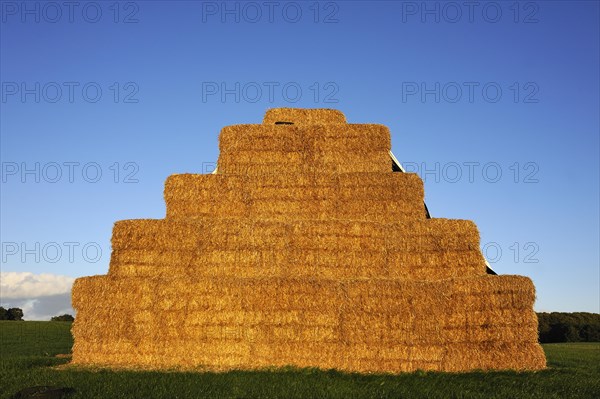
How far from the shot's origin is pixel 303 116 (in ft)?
69.4

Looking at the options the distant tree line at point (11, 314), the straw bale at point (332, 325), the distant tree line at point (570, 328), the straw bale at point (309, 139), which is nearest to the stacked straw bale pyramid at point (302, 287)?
the straw bale at point (332, 325)

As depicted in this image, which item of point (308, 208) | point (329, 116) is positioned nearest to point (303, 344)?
point (308, 208)

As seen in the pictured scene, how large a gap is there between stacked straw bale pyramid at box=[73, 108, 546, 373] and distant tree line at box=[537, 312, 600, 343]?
92.6 ft

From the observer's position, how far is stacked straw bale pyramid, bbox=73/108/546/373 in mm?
13609

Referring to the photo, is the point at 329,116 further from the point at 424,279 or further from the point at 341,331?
the point at 341,331

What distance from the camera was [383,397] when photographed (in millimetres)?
9656

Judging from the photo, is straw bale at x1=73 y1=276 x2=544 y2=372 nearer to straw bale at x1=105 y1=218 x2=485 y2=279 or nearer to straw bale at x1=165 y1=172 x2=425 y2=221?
straw bale at x1=105 y1=218 x2=485 y2=279

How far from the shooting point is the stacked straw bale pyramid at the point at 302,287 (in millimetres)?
13609

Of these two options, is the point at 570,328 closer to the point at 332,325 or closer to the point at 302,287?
the point at 332,325

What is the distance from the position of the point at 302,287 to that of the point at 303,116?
29.8 feet

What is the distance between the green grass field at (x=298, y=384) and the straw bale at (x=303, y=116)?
1102cm

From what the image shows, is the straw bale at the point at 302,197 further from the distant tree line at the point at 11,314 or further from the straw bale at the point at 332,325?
the distant tree line at the point at 11,314

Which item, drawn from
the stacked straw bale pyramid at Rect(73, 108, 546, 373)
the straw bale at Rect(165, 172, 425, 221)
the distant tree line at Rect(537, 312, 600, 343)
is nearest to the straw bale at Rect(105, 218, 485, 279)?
the stacked straw bale pyramid at Rect(73, 108, 546, 373)

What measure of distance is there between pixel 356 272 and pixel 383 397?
18.1 feet
